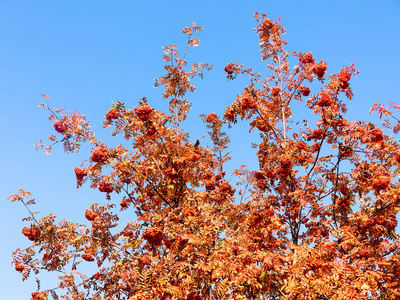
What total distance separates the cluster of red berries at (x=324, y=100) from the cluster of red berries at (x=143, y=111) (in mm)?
3228

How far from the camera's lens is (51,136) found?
765cm

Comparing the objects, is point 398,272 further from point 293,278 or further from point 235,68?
point 235,68

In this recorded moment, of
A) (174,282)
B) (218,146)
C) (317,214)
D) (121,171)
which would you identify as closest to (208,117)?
(218,146)

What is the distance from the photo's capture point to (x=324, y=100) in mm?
6895

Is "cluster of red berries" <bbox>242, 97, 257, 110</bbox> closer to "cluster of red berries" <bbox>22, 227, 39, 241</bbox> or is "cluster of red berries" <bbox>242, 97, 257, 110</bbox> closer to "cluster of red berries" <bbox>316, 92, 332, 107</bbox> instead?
"cluster of red berries" <bbox>316, 92, 332, 107</bbox>

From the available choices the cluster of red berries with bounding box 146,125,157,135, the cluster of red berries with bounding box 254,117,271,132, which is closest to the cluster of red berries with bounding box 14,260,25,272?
the cluster of red berries with bounding box 146,125,157,135

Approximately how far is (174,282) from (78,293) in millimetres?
3616

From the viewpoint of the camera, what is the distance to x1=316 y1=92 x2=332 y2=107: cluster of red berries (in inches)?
271

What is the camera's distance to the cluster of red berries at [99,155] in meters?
7.22

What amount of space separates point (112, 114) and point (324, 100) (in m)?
4.23

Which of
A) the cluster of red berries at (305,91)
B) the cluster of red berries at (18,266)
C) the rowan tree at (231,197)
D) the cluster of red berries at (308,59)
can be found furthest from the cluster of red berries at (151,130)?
the cluster of red berries at (18,266)

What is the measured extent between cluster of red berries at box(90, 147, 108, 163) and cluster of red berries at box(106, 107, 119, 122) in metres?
0.72

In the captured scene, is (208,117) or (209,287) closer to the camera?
(209,287)

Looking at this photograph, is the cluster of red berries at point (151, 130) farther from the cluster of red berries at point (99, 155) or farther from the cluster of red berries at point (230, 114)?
the cluster of red berries at point (230, 114)
